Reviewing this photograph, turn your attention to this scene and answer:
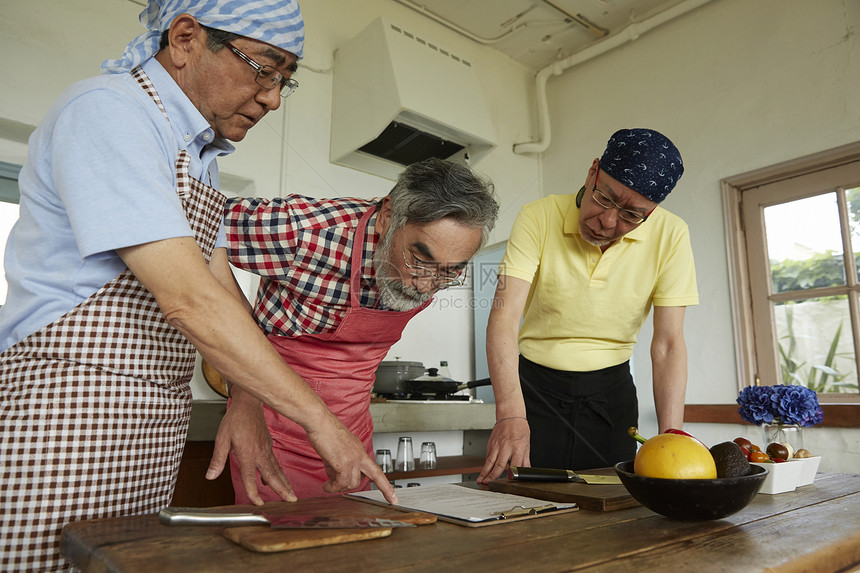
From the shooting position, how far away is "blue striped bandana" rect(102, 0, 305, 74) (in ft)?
3.04

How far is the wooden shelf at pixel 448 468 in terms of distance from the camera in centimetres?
257

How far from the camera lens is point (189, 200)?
0.98m

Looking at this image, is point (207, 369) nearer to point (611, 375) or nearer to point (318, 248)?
point (318, 248)

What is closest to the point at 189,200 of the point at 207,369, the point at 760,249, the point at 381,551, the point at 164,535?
the point at 164,535

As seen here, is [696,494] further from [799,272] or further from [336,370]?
[799,272]

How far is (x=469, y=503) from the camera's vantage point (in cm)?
92

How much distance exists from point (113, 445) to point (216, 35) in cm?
63

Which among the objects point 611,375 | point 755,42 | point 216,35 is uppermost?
point 755,42

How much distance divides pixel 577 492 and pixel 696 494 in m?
0.26

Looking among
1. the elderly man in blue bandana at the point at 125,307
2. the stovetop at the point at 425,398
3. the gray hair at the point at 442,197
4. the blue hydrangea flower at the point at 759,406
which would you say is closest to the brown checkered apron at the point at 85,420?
the elderly man in blue bandana at the point at 125,307

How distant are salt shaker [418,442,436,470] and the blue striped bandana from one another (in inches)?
83.6

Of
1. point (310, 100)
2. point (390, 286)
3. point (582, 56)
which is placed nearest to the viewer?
point (390, 286)

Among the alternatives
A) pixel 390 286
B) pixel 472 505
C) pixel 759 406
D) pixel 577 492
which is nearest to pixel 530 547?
pixel 472 505

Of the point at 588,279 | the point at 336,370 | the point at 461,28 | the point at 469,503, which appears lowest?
the point at 469,503
